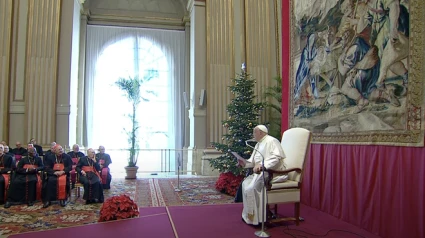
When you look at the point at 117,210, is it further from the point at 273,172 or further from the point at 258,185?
the point at 273,172

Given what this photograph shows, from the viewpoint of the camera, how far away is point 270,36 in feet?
33.5

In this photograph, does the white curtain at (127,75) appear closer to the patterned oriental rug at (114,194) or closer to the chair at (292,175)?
the patterned oriental rug at (114,194)

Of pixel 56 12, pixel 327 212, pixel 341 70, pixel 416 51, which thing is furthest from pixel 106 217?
pixel 56 12

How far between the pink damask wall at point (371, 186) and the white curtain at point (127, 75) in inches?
283

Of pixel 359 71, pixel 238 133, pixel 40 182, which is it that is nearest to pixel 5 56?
pixel 40 182

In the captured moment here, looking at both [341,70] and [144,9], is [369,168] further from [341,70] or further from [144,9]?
[144,9]

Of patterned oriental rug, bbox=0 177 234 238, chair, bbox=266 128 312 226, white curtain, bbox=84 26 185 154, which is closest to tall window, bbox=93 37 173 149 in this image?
white curtain, bbox=84 26 185 154

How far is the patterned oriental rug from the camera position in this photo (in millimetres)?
4406

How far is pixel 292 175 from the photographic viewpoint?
429cm

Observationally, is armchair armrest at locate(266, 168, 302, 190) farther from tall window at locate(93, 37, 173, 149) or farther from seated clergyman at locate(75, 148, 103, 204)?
tall window at locate(93, 37, 173, 149)

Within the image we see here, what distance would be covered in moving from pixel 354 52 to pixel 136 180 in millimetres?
6384

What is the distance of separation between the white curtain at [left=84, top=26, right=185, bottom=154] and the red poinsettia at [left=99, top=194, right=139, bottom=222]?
6932mm

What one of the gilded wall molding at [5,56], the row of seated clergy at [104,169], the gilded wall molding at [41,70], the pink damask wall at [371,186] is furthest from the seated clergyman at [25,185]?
the pink damask wall at [371,186]

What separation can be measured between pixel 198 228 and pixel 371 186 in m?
2.02
